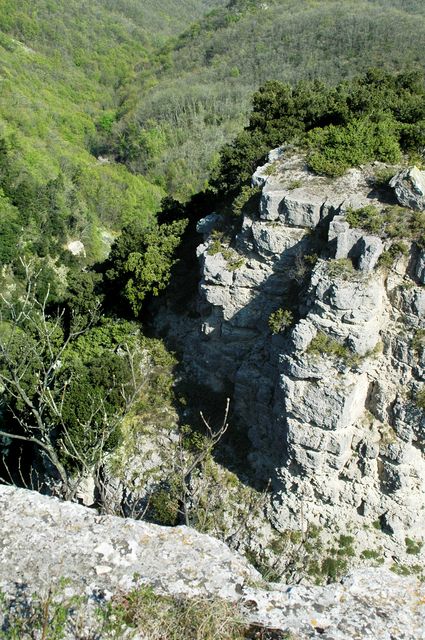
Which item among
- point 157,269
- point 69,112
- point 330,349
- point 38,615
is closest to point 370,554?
point 330,349

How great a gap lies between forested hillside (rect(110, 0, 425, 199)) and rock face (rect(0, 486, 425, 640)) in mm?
61911

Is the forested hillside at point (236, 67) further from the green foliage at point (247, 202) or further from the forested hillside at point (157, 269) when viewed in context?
the green foliage at point (247, 202)

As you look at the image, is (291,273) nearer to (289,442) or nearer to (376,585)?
(289,442)

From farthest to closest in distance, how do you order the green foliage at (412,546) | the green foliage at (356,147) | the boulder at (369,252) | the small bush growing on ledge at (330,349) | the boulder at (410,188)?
the green foliage at (356,147)
the green foliage at (412,546)
the boulder at (410,188)
the small bush growing on ledge at (330,349)
the boulder at (369,252)

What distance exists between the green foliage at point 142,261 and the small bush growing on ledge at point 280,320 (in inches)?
266

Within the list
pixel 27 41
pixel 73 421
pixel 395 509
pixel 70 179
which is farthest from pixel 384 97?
pixel 27 41

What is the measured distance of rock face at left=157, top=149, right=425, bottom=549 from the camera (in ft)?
59.6

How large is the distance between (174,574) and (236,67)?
101750 millimetres

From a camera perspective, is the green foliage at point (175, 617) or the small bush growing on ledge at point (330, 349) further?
the small bush growing on ledge at point (330, 349)

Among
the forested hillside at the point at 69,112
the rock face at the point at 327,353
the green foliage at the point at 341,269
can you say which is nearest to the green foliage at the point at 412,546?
the rock face at the point at 327,353

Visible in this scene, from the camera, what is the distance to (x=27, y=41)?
376 feet

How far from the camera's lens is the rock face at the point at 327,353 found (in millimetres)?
18172

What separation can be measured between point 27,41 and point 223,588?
12768cm

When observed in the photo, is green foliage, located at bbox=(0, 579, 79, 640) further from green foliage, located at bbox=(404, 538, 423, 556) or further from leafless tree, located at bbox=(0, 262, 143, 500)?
green foliage, located at bbox=(404, 538, 423, 556)
